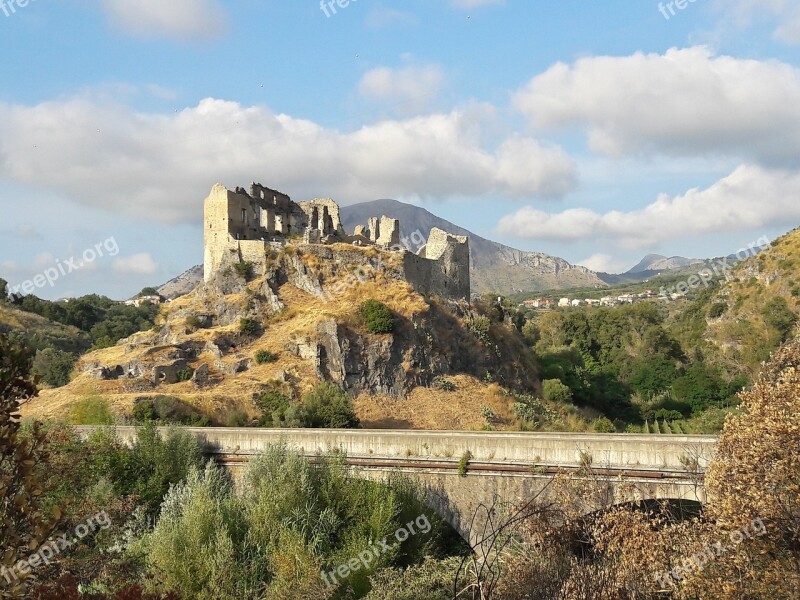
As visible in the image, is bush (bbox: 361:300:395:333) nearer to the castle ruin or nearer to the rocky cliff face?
the rocky cliff face

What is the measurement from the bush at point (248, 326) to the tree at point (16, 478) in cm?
3289

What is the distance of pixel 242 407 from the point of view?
108 feet

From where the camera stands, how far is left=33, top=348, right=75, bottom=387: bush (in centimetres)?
4200

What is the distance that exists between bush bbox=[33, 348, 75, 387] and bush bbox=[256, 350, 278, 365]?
12.5 m

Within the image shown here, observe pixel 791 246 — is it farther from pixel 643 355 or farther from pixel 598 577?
pixel 598 577

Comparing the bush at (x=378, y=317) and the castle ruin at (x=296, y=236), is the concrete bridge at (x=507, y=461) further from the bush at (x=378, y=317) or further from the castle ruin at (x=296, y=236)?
the castle ruin at (x=296, y=236)

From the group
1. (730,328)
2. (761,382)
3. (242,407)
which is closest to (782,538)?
(761,382)

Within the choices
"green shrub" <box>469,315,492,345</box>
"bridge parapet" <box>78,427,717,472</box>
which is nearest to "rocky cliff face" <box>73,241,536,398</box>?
"green shrub" <box>469,315,492,345</box>

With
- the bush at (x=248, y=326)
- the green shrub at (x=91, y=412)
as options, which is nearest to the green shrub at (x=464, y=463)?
the green shrub at (x=91, y=412)

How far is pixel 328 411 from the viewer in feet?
102

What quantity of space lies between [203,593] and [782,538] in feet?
38.3

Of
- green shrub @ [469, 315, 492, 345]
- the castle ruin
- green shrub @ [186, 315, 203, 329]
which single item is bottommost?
green shrub @ [469, 315, 492, 345]

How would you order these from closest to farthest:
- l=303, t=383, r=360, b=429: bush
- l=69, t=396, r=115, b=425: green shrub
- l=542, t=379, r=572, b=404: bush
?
l=69, t=396, r=115, b=425: green shrub, l=303, t=383, r=360, b=429: bush, l=542, t=379, r=572, b=404: bush

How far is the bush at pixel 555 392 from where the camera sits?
44625 millimetres
